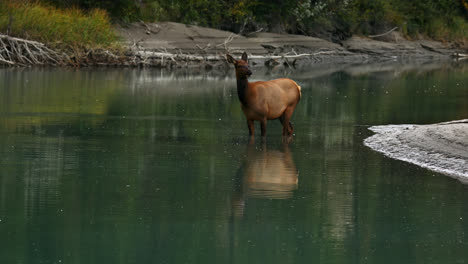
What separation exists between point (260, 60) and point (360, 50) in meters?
12.7

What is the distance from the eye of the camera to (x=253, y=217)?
9625 millimetres

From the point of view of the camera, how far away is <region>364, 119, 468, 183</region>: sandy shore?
13.2m

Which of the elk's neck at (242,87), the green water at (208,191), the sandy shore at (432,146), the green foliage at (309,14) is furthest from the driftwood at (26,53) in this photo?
the sandy shore at (432,146)

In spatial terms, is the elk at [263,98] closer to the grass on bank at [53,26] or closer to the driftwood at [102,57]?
the driftwood at [102,57]

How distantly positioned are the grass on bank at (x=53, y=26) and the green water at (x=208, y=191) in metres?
15.9

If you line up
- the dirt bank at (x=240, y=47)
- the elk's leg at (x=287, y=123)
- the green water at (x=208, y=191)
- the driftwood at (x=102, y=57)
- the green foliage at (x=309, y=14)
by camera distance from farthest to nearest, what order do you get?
the green foliage at (x=309, y=14)
the dirt bank at (x=240, y=47)
the driftwood at (x=102, y=57)
the elk's leg at (x=287, y=123)
the green water at (x=208, y=191)

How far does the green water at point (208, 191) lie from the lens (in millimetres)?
8422

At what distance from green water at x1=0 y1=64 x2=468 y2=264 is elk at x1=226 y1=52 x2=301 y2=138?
1.29 feet

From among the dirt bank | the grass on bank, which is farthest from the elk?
the dirt bank

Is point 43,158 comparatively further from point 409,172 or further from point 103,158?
point 409,172

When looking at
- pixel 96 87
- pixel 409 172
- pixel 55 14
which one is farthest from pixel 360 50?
pixel 409 172

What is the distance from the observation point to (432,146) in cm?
1445

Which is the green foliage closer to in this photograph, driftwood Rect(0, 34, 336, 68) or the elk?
driftwood Rect(0, 34, 336, 68)

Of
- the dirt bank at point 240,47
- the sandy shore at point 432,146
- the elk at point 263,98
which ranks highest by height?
the elk at point 263,98
